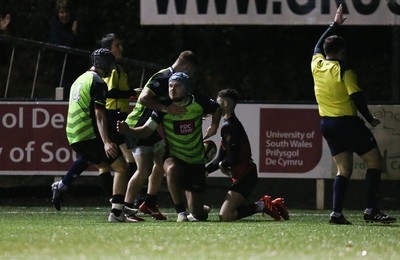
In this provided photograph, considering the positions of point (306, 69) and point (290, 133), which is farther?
point (306, 69)

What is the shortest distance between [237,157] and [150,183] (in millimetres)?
1020

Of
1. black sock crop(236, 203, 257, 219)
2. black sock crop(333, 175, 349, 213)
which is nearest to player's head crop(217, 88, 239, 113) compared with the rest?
black sock crop(236, 203, 257, 219)

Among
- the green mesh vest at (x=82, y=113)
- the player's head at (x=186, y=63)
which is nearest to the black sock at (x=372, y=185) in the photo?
the player's head at (x=186, y=63)

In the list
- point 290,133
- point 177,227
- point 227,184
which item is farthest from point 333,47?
point 227,184

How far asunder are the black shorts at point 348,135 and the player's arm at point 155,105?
1.54 meters

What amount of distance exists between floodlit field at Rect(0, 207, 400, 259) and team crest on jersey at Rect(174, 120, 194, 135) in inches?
37.0

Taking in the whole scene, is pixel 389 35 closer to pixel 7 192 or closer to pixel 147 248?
pixel 7 192

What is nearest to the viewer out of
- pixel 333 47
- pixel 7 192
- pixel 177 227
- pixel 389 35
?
pixel 177 227

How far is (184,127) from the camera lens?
48.9ft

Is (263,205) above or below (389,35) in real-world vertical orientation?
below

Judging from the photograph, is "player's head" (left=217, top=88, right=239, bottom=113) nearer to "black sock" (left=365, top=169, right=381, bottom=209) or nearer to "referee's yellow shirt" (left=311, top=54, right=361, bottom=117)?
"referee's yellow shirt" (left=311, top=54, right=361, bottom=117)

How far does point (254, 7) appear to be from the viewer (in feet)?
66.0

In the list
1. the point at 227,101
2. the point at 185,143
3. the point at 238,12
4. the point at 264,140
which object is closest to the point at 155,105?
the point at 185,143

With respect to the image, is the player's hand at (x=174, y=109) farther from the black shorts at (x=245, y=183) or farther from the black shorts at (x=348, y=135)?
the black shorts at (x=348, y=135)
